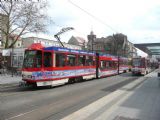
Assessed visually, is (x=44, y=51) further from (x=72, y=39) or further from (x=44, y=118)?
(x=72, y=39)

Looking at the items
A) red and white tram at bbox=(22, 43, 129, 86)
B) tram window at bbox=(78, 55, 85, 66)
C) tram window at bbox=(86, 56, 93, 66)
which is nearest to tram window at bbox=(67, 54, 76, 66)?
red and white tram at bbox=(22, 43, 129, 86)

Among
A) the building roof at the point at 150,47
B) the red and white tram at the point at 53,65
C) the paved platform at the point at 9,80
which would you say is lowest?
the paved platform at the point at 9,80

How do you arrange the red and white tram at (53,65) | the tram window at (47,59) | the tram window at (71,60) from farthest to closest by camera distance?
the tram window at (71,60) < the tram window at (47,59) < the red and white tram at (53,65)

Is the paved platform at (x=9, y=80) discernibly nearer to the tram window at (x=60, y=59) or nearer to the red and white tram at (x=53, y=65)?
the red and white tram at (x=53, y=65)

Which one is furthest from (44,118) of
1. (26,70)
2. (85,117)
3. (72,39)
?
(72,39)

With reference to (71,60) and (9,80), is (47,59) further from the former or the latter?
(9,80)

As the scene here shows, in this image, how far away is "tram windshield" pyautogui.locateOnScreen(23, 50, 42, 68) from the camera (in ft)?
55.3

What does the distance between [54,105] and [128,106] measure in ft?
10.5

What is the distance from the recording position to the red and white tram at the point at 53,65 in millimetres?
16766

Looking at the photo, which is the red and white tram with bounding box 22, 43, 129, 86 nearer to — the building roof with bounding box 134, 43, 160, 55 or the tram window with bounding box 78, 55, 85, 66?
the tram window with bounding box 78, 55, 85, 66

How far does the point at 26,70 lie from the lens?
55.4ft

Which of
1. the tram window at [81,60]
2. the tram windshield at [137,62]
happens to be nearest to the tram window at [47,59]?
the tram window at [81,60]

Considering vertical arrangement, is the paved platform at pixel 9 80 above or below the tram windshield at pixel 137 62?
below

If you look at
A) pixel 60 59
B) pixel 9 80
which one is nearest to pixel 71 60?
pixel 60 59
